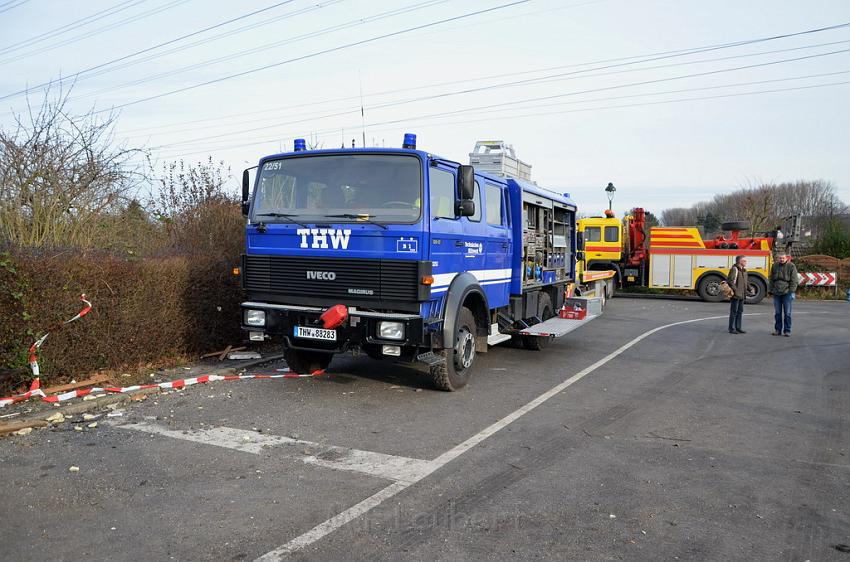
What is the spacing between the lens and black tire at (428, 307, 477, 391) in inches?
283

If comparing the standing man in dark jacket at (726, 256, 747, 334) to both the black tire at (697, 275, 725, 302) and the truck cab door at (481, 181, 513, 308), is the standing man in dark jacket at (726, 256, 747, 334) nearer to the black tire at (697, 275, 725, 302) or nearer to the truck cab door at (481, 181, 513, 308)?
the truck cab door at (481, 181, 513, 308)

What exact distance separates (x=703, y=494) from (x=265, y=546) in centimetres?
301

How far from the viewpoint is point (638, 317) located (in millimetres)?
16422

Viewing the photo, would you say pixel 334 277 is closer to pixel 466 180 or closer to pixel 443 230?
pixel 443 230

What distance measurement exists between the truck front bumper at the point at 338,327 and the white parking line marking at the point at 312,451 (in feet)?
4.84

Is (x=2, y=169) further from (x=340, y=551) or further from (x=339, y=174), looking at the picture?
(x=340, y=551)

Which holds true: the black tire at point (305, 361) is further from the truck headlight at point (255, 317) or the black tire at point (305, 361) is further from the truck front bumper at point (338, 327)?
the truck headlight at point (255, 317)

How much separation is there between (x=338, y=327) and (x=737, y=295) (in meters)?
10.2

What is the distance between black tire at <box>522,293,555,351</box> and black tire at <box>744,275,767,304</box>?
13.0 meters

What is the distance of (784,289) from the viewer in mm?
13164

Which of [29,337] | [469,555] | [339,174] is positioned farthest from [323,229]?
[469,555]

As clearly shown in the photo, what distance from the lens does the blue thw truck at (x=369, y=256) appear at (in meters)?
6.66

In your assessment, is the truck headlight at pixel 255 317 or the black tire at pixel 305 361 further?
the black tire at pixel 305 361

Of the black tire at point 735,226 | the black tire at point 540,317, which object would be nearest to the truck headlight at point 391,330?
the black tire at point 540,317
